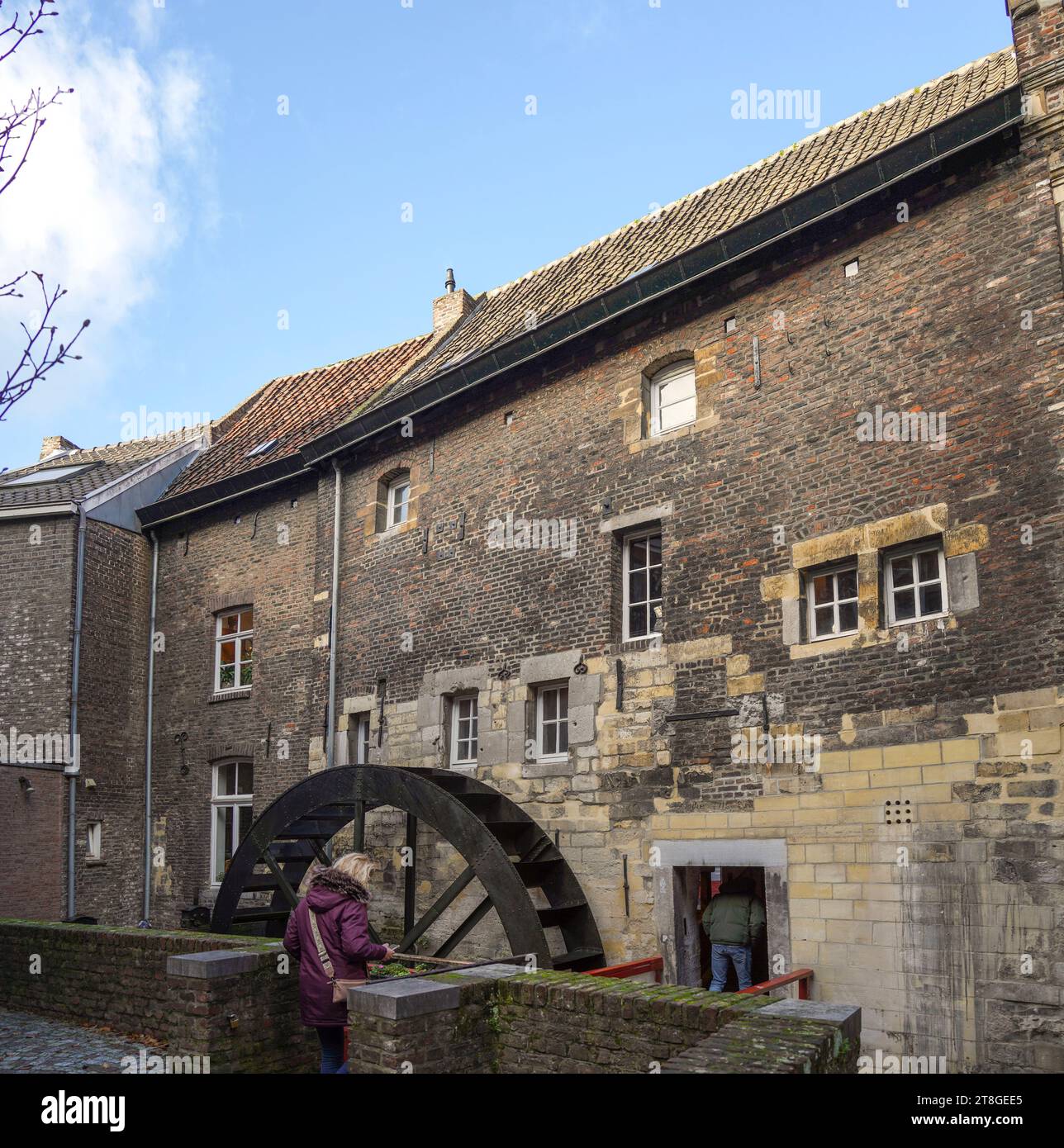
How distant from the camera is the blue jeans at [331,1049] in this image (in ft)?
21.0

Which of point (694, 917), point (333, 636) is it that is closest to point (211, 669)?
point (333, 636)

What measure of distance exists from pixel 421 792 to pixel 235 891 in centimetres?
347

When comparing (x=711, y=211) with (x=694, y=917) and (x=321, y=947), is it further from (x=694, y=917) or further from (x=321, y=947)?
(x=321, y=947)

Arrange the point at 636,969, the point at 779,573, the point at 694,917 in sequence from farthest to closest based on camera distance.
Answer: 1. the point at 694,917
2. the point at 779,573
3. the point at 636,969

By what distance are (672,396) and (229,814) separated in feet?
29.9

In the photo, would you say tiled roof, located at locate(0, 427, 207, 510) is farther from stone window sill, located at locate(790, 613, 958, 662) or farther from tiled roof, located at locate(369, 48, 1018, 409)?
stone window sill, located at locate(790, 613, 958, 662)

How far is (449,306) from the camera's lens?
18031 mm

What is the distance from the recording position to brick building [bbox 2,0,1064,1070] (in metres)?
8.27

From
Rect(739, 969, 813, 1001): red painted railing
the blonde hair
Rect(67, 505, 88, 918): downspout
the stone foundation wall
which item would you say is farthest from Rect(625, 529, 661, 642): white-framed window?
Rect(67, 505, 88, 918): downspout

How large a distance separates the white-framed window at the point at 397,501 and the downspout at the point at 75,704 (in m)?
5.41

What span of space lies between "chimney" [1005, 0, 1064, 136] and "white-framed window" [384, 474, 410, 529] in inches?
317

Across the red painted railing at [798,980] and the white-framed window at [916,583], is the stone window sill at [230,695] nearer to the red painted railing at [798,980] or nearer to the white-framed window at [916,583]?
the red painted railing at [798,980]

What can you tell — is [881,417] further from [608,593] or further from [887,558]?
[608,593]

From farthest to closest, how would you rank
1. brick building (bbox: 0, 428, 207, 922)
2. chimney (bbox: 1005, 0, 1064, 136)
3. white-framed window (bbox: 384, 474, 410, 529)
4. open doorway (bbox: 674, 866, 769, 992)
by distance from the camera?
brick building (bbox: 0, 428, 207, 922) < white-framed window (bbox: 384, 474, 410, 529) < open doorway (bbox: 674, 866, 769, 992) < chimney (bbox: 1005, 0, 1064, 136)
